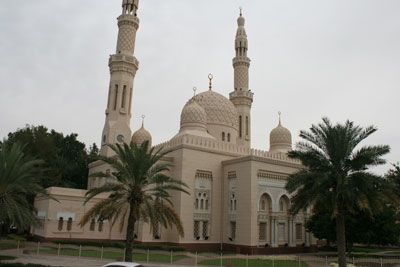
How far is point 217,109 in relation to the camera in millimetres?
31641

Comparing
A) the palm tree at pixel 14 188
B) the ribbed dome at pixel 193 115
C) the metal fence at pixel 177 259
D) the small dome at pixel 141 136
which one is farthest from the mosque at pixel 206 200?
the palm tree at pixel 14 188

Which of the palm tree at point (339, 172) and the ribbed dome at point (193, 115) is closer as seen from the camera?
the palm tree at point (339, 172)

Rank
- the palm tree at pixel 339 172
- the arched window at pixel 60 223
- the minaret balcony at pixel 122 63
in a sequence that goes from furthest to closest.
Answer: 1. the minaret balcony at pixel 122 63
2. the arched window at pixel 60 223
3. the palm tree at pixel 339 172

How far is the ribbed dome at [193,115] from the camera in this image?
2850cm

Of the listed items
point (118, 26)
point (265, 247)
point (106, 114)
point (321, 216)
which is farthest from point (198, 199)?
point (118, 26)

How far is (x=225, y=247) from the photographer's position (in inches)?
956

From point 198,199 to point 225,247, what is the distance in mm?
3690

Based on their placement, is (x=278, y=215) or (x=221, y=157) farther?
(x=221, y=157)

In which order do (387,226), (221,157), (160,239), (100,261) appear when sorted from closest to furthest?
(100,261)
(387,226)
(160,239)
(221,157)

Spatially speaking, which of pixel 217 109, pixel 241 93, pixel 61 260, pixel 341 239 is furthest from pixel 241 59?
pixel 61 260

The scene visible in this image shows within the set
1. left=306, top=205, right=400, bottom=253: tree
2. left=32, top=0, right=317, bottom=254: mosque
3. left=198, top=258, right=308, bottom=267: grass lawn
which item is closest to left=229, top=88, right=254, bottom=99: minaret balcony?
left=32, top=0, right=317, bottom=254: mosque

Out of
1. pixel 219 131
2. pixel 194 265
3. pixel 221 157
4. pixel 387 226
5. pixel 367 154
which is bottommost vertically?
pixel 194 265

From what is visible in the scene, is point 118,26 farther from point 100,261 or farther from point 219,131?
point 100,261

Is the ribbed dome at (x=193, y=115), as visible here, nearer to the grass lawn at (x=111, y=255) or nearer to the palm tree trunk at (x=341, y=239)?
the grass lawn at (x=111, y=255)
